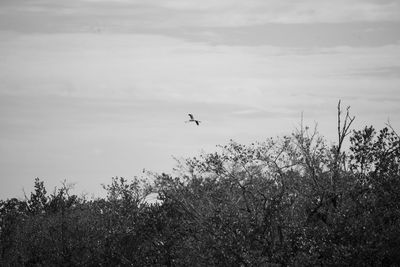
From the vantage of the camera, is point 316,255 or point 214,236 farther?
point 214,236

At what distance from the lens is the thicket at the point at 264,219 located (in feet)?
96.1

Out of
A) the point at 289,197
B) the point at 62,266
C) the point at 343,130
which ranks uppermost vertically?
the point at 343,130

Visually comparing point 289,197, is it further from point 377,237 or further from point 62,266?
point 62,266

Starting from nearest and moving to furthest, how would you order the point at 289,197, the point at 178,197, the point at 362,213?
the point at 362,213, the point at 289,197, the point at 178,197

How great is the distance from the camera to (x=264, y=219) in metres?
31.5

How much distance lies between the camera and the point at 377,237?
95.3 ft

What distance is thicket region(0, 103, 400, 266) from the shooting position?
29281 millimetres

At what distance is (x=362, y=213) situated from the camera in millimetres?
30938

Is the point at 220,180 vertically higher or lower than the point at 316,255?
higher

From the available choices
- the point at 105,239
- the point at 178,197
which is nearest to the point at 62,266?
the point at 105,239

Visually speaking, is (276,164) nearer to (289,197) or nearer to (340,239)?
(289,197)

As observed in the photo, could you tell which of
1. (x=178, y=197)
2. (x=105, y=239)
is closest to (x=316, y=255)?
(x=178, y=197)

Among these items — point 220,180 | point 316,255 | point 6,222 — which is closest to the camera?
point 316,255

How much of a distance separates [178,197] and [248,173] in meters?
7.22
